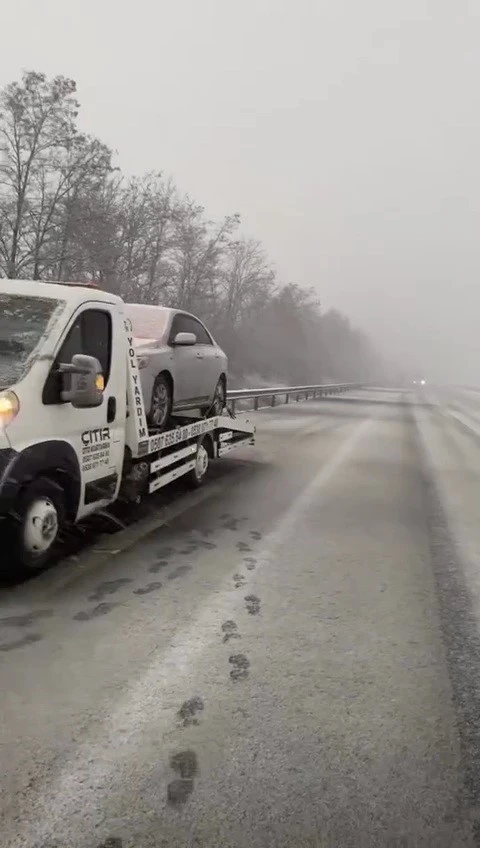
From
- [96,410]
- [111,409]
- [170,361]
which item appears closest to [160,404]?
[170,361]

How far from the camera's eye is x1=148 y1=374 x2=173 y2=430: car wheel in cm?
729

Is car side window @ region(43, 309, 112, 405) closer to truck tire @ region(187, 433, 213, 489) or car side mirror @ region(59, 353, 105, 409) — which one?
car side mirror @ region(59, 353, 105, 409)

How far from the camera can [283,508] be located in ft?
24.5

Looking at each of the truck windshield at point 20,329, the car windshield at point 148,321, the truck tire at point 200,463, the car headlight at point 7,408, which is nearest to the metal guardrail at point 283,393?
the truck tire at point 200,463

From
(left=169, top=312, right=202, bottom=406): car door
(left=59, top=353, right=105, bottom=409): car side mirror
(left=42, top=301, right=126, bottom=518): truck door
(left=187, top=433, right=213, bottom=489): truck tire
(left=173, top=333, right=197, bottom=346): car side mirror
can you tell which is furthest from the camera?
(left=187, top=433, right=213, bottom=489): truck tire

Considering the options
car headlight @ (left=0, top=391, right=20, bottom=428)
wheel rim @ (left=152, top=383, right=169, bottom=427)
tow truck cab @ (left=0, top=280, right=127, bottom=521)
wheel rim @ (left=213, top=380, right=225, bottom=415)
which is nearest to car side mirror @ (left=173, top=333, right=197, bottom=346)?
wheel rim @ (left=152, top=383, right=169, bottom=427)

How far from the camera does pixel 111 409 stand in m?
5.43

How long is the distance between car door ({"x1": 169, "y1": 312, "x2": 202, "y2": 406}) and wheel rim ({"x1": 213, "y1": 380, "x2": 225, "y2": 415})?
1.03 m

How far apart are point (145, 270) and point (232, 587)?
143 ft

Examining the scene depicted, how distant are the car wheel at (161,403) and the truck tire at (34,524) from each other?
2.67 m

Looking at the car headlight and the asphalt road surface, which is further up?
the car headlight

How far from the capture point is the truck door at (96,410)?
4641 millimetres

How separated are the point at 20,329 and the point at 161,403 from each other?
2961 millimetres

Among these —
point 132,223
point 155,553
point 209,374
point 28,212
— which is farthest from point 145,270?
point 155,553
